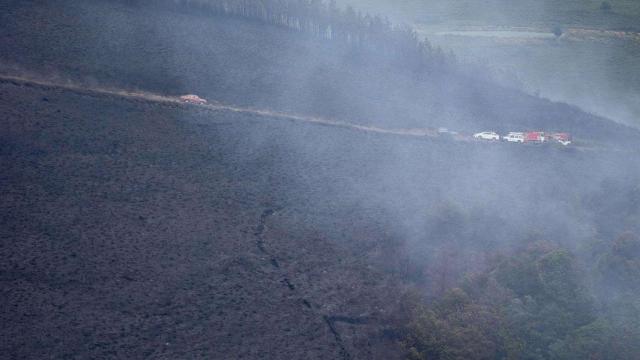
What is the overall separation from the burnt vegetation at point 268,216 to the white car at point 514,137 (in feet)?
3.70

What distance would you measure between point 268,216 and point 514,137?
19175 mm

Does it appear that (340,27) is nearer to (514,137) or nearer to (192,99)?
(514,137)

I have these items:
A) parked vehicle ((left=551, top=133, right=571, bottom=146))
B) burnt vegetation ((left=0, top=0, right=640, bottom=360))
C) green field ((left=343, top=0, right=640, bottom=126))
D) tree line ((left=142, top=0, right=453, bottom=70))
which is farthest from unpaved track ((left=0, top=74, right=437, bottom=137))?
green field ((left=343, top=0, right=640, bottom=126))

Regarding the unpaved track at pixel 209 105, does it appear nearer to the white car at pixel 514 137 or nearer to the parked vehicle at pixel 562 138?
the white car at pixel 514 137

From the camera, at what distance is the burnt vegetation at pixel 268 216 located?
16203 mm

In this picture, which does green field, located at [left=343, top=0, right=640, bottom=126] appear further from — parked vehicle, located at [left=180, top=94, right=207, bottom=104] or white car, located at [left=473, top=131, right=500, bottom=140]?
parked vehicle, located at [left=180, top=94, right=207, bottom=104]

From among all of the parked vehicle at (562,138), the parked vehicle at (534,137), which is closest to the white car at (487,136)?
the parked vehicle at (534,137)

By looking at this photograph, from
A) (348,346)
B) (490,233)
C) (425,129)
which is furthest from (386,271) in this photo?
(425,129)

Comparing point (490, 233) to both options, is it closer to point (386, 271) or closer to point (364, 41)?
point (386, 271)

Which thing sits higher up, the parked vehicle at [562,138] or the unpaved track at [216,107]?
the unpaved track at [216,107]

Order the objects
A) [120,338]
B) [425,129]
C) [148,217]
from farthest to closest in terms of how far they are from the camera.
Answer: [425,129] < [148,217] < [120,338]

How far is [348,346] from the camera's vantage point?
57.0 feet

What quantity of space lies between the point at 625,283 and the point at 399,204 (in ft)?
29.4

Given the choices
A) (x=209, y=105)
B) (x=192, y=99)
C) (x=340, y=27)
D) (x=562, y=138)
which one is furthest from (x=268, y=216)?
(x=340, y=27)
